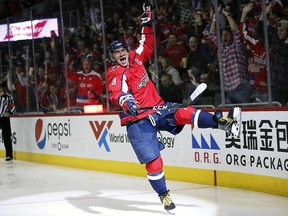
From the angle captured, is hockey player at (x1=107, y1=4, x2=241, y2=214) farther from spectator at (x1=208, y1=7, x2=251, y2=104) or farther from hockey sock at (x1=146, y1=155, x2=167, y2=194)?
spectator at (x1=208, y1=7, x2=251, y2=104)

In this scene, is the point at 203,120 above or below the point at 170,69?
below

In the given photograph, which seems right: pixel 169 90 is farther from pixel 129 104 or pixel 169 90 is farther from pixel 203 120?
pixel 129 104

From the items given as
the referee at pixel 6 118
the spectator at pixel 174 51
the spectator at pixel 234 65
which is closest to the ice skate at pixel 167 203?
the spectator at pixel 234 65

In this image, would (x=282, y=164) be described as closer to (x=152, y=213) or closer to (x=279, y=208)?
(x=279, y=208)

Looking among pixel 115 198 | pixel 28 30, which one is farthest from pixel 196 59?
pixel 28 30

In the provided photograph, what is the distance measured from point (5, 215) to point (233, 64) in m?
3.57

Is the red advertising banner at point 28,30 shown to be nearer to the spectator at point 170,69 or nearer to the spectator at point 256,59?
the spectator at point 170,69

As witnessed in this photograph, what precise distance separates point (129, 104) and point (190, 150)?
270 centimetres

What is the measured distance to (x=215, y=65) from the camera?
8.77m

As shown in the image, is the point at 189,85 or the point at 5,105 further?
the point at 5,105

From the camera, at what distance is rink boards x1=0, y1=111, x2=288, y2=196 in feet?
23.2

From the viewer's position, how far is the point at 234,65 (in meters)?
8.49

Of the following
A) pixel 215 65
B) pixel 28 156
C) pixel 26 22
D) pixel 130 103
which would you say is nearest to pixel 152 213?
pixel 130 103

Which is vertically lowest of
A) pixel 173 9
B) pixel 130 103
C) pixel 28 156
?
pixel 28 156
